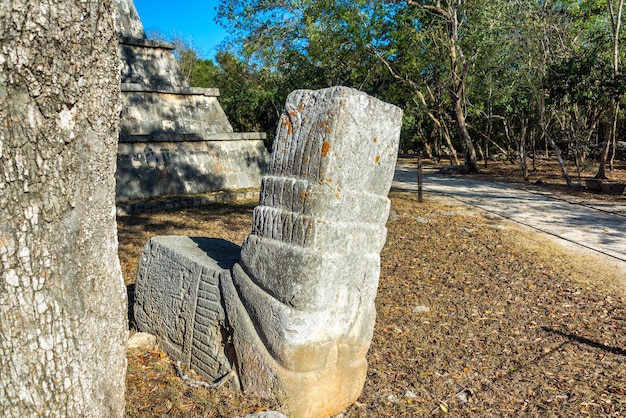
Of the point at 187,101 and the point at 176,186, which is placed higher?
the point at 187,101

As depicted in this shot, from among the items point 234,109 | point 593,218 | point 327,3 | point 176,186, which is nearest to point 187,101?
point 176,186

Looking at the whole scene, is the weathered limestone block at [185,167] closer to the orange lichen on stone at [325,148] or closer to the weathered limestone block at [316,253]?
the weathered limestone block at [316,253]

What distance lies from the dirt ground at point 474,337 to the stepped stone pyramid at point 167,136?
1.65m

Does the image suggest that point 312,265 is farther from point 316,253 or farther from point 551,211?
point 551,211

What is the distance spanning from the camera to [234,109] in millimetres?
25781

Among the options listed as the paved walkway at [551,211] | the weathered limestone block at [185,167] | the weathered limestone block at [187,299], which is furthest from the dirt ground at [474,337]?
the weathered limestone block at [185,167]

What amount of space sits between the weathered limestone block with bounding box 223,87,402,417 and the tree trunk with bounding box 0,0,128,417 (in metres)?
1.05

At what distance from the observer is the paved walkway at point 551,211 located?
7.60 meters

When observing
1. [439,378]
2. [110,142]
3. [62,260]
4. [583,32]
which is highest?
[583,32]

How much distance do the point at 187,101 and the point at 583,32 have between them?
11962 millimetres

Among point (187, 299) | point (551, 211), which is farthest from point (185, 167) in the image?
point (551, 211)

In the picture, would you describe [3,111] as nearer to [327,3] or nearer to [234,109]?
[327,3]

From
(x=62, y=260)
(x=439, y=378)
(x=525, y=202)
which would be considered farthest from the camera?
(x=525, y=202)

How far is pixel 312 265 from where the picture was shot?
2.87m
